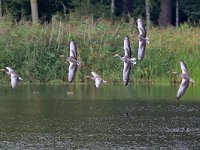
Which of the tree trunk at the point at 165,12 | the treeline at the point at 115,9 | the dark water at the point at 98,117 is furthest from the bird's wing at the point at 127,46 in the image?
the tree trunk at the point at 165,12

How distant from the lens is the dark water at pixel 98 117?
2728 cm

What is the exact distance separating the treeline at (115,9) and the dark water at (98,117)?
1248cm

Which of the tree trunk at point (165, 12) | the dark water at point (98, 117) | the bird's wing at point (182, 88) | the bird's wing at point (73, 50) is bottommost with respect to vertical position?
the dark water at point (98, 117)

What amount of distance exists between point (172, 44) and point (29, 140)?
54.6 feet

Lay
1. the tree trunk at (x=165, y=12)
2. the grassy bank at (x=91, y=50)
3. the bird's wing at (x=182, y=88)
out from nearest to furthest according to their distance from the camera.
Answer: the bird's wing at (x=182, y=88) < the grassy bank at (x=91, y=50) < the tree trunk at (x=165, y=12)

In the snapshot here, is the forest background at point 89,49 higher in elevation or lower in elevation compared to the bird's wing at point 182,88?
higher

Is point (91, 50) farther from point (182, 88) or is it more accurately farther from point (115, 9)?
point (182, 88)

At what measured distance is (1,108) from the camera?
111 feet

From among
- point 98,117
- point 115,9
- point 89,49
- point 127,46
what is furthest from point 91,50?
point 127,46

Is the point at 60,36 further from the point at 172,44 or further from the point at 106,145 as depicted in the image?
the point at 106,145

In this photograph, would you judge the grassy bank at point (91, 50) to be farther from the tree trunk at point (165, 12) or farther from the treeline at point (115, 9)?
the tree trunk at point (165, 12)

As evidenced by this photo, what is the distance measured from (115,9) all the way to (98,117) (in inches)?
1010

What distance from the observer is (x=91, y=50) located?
140ft

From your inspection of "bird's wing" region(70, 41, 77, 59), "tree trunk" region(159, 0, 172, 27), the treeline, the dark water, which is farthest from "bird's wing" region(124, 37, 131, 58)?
"tree trunk" region(159, 0, 172, 27)
